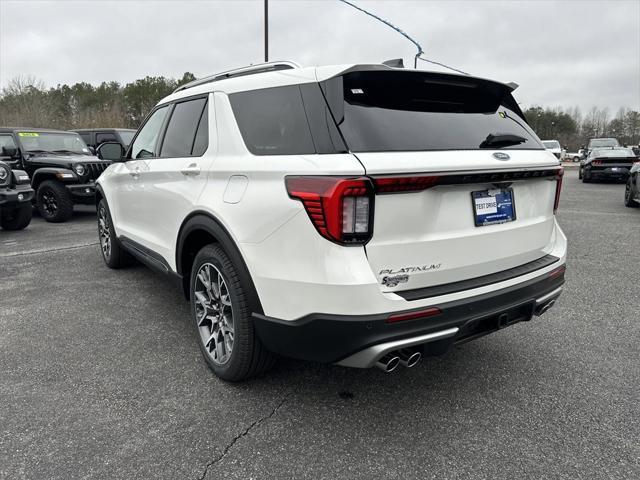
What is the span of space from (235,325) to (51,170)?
7.93 m

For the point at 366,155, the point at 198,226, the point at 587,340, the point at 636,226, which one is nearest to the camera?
the point at 366,155

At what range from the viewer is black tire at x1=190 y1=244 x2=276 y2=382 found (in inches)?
97.2

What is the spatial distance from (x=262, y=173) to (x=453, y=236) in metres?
0.97

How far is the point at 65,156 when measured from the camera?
951 cm

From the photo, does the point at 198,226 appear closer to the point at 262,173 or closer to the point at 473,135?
the point at 262,173

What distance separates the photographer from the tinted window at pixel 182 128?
125 inches

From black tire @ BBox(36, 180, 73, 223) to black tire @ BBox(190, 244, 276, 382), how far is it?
7123 mm

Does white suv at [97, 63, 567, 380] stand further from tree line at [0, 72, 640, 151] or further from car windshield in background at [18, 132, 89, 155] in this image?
tree line at [0, 72, 640, 151]

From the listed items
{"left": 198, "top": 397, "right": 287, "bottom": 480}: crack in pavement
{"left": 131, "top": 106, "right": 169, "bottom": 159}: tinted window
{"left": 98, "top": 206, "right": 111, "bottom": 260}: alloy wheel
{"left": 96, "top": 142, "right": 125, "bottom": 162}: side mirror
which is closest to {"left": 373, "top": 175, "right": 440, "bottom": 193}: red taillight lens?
{"left": 198, "top": 397, "right": 287, "bottom": 480}: crack in pavement

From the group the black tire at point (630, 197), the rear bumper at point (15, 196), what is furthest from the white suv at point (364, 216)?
the black tire at point (630, 197)

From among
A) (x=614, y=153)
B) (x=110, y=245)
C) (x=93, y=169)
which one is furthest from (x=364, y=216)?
(x=614, y=153)

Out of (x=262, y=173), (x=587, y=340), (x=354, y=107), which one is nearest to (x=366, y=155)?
(x=354, y=107)

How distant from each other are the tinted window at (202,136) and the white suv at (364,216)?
2 centimetres

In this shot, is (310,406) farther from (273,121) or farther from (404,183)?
(273,121)
